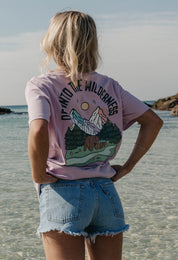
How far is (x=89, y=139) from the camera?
6.39 feet

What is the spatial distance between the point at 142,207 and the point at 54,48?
14.1 feet

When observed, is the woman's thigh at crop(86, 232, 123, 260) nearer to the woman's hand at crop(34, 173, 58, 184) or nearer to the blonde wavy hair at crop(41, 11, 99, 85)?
the woman's hand at crop(34, 173, 58, 184)

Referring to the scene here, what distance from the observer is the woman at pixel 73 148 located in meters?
1.84

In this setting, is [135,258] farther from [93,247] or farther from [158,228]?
[93,247]

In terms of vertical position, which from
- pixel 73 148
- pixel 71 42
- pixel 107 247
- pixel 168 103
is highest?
pixel 71 42

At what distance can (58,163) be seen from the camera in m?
1.91

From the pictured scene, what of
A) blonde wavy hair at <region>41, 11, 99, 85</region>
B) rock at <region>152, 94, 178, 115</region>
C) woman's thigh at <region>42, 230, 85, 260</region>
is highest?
blonde wavy hair at <region>41, 11, 99, 85</region>

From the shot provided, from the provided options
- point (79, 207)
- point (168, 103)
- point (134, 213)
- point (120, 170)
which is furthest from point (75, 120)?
point (168, 103)

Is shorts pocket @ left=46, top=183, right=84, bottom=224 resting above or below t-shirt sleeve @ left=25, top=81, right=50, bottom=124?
below

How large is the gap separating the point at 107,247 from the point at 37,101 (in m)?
0.88

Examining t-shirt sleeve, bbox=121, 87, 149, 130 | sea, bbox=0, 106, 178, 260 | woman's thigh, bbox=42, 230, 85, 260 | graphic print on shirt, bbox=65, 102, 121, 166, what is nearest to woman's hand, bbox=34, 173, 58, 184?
graphic print on shirt, bbox=65, 102, 121, 166

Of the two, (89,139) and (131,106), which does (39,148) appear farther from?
(131,106)

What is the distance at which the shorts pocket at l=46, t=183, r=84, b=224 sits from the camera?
1.85 metres

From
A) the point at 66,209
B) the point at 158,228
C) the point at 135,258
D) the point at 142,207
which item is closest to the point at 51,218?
the point at 66,209
